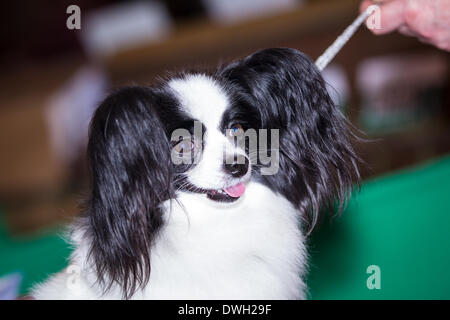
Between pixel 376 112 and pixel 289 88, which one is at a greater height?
pixel 376 112

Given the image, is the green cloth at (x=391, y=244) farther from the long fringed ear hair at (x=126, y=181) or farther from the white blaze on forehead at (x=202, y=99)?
the long fringed ear hair at (x=126, y=181)

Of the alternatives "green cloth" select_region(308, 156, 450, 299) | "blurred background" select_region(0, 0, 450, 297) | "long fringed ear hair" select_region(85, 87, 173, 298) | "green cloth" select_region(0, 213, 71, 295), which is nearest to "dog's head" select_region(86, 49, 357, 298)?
"long fringed ear hair" select_region(85, 87, 173, 298)

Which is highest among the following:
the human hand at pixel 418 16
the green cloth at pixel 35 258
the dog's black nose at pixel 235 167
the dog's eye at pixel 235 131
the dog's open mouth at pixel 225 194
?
the human hand at pixel 418 16

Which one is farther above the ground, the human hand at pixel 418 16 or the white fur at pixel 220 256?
the human hand at pixel 418 16

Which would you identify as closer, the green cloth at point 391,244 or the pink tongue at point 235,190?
the pink tongue at point 235,190

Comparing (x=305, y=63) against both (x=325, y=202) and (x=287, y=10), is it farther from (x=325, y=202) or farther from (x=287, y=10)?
(x=287, y=10)

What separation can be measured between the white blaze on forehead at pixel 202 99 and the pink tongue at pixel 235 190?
0.59 feet

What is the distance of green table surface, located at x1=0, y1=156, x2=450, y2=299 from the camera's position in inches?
83.0

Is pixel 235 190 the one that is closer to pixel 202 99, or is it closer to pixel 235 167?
A: pixel 235 167

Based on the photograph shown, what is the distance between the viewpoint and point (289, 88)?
1.40 meters

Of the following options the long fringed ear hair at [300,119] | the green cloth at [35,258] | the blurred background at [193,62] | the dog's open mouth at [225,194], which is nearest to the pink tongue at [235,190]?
the dog's open mouth at [225,194]

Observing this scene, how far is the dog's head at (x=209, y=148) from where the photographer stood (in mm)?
1148
